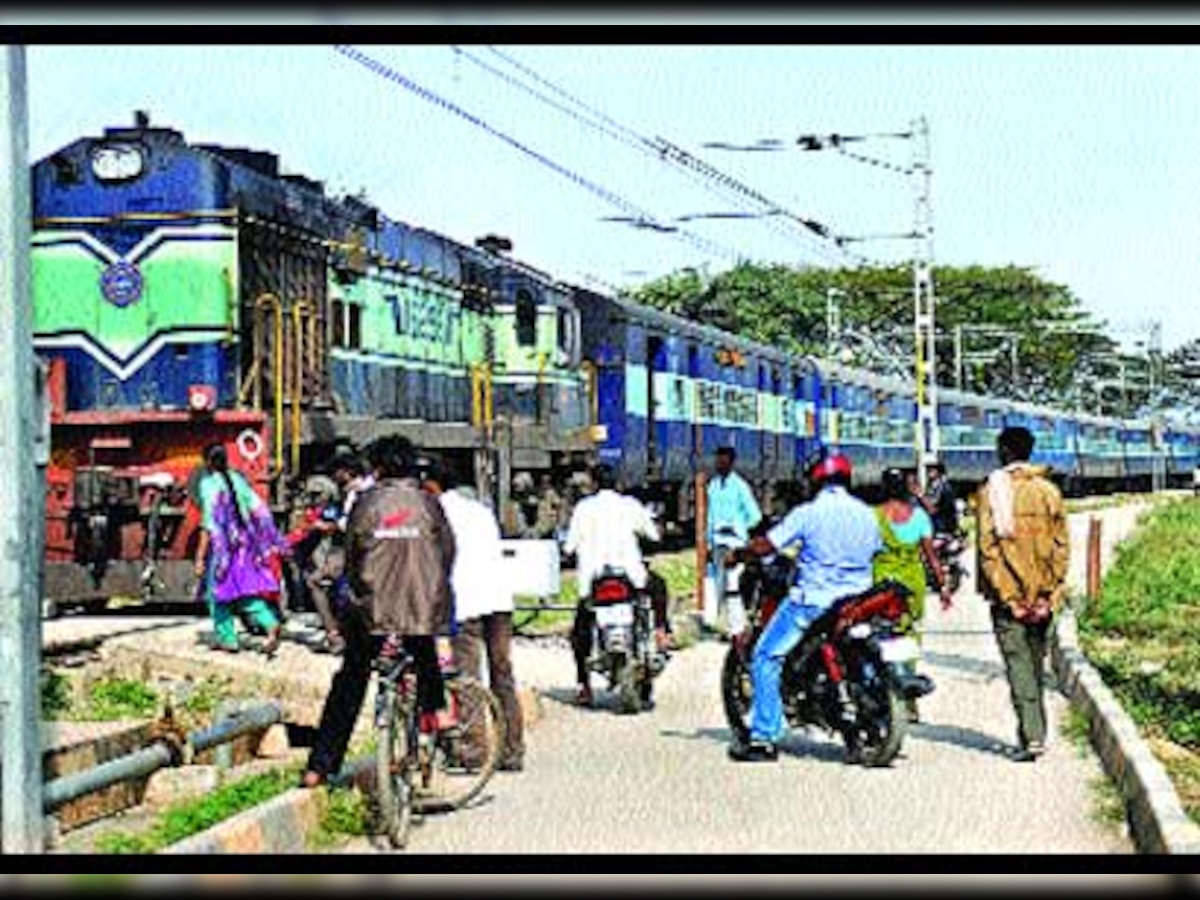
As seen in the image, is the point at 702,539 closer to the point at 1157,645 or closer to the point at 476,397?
the point at 476,397

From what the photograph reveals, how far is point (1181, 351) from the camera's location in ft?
220

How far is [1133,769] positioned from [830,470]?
2.23 metres

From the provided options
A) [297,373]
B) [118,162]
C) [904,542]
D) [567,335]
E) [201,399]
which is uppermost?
[118,162]

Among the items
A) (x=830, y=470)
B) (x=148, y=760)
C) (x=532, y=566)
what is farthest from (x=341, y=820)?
(x=532, y=566)

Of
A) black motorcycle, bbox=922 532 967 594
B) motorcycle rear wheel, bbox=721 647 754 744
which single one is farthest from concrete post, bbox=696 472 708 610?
motorcycle rear wheel, bbox=721 647 754 744

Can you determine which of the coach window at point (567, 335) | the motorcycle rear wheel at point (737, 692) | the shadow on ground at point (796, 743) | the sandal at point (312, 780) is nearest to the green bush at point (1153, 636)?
the shadow on ground at point (796, 743)

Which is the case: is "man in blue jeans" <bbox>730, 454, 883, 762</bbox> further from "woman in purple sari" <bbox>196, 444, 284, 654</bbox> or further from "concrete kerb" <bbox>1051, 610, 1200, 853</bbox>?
"woman in purple sari" <bbox>196, 444, 284, 654</bbox>

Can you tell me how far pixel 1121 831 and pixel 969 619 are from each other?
11515 mm

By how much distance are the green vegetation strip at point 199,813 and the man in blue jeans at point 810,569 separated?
7.85 feet

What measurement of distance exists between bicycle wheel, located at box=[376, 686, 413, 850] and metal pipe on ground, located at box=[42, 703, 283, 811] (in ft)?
3.57

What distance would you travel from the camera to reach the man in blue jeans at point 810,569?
10273 millimetres

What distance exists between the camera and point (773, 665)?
34.3 ft

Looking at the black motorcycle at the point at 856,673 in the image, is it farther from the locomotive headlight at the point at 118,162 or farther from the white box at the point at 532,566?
the locomotive headlight at the point at 118,162

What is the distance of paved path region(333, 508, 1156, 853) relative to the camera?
8445 mm
